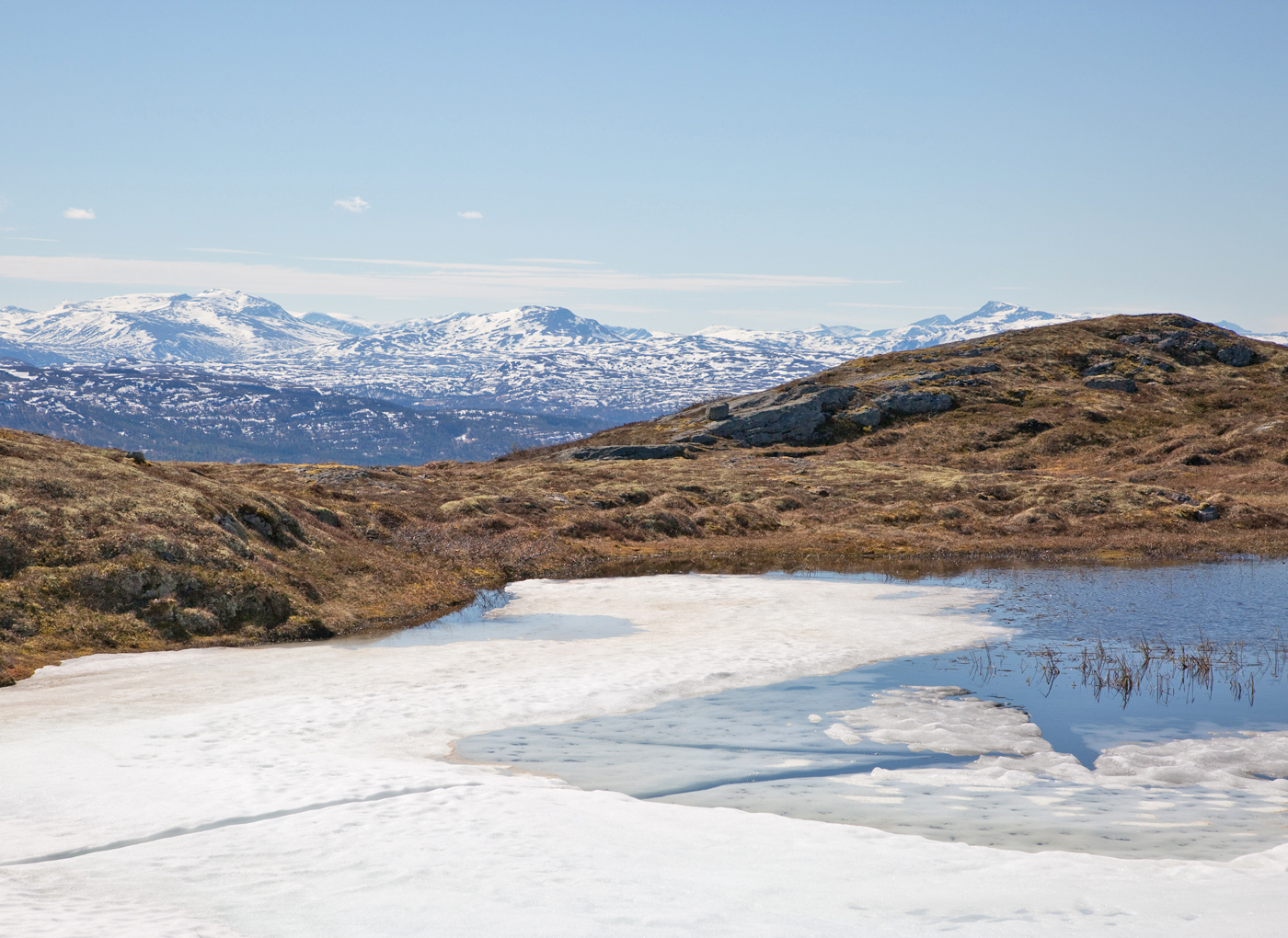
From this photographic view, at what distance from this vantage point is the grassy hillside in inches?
1169

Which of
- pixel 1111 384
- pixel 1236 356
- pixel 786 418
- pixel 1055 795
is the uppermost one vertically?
pixel 1236 356

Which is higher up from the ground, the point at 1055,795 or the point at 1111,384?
the point at 1111,384

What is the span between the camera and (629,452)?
93.2 metres

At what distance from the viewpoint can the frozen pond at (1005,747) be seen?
1424cm

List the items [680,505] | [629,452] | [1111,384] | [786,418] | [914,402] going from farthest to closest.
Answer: [1111,384]
[914,402]
[786,418]
[629,452]
[680,505]

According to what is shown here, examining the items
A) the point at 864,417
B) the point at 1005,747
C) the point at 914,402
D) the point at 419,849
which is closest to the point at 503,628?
the point at 1005,747

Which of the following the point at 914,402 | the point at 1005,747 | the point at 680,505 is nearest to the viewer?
the point at 1005,747

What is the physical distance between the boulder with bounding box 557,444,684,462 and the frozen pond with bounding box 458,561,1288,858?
65.9 meters

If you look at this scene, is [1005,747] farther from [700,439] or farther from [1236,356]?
[1236,356]

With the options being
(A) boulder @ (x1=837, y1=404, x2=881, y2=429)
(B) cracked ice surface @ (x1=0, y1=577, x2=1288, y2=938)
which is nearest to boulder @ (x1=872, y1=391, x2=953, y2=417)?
(A) boulder @ (x1=837, y1=404, x2=881, y2=429)

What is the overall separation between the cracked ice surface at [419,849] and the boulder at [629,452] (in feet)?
230

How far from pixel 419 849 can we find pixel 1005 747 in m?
12.0

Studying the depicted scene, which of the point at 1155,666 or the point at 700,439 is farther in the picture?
the point at 700,439

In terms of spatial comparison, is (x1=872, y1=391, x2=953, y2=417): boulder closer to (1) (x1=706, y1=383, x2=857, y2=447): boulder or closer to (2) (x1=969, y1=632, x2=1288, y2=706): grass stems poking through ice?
(1) (x1=706, y1=383, x2=857, y2=447): boulder
